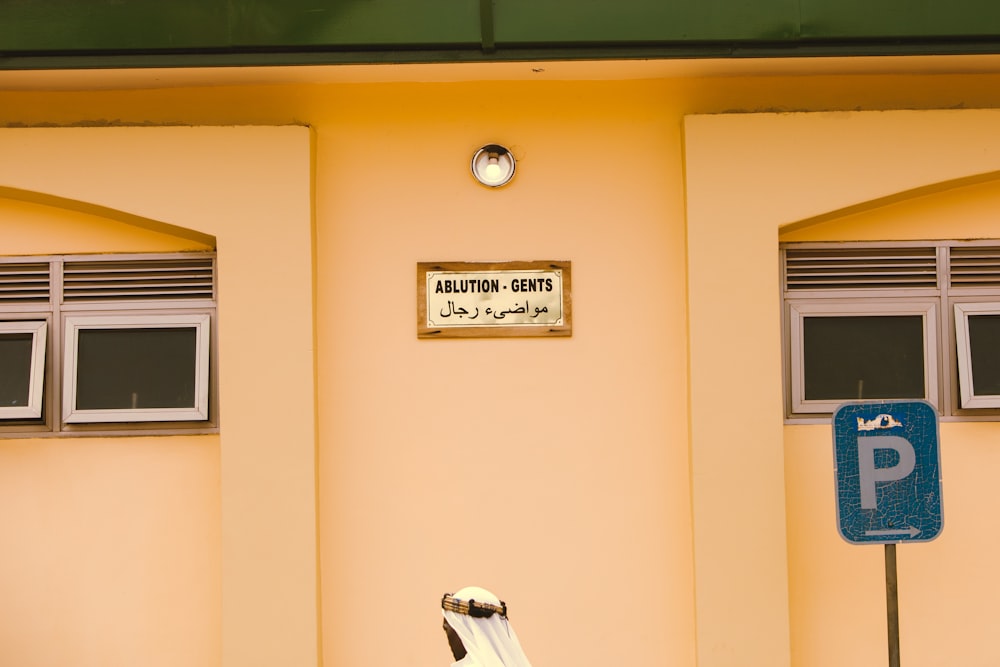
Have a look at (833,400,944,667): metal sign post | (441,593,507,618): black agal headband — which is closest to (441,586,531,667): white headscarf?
(441,593,507,618): black agal headband

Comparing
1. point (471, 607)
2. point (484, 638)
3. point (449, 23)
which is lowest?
point (484, 638)

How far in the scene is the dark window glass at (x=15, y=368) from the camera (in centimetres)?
519

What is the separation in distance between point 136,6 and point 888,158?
157 inches

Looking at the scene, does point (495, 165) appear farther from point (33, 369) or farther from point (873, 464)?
point (33, 369)

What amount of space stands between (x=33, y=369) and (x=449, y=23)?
299 centimetres

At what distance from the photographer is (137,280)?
5.27 meters

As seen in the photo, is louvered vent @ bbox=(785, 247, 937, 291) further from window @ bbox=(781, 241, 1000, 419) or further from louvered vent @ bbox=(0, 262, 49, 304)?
louvered vent @ bbox=(0, 262, 49, 304)

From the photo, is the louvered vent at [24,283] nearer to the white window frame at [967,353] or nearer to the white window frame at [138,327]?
the white window frame at [138,327]

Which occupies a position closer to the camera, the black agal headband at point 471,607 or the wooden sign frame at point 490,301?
the black agal headband at point 471,607

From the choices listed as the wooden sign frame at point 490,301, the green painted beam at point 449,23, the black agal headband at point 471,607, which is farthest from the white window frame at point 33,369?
the black agal headband at point 471,607

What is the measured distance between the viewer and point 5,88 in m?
5.09

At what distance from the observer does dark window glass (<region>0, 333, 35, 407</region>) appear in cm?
519

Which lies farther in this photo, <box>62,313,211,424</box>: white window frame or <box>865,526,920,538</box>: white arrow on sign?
<box>62,313,211,424</box>: white window frame

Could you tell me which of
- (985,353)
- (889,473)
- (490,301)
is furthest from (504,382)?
(985,353)
